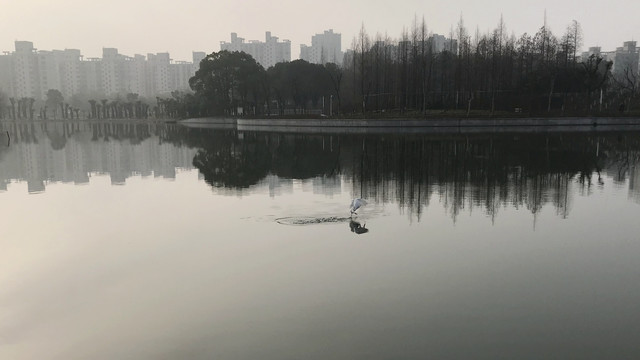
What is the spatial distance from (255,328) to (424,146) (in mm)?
20784

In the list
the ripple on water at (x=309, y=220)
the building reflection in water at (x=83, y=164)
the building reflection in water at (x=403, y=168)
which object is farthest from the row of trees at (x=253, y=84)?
the ripple on water at (x=309, y=220)

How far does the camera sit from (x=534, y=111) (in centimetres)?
4281

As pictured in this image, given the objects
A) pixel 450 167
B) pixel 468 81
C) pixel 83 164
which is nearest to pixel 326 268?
pixel 450 167

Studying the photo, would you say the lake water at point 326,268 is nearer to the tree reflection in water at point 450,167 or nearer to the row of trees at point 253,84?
the tree reflection in water at point 450,167

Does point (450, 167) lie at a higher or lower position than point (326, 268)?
higher

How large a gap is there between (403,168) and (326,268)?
10480 millimetres

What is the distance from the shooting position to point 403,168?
17.2m

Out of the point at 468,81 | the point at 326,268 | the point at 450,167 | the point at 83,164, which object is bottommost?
the point at 326,268

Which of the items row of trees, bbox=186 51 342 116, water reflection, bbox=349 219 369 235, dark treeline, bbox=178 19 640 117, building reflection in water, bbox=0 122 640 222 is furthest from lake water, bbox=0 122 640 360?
row of trees, bbox=186 51 342 116

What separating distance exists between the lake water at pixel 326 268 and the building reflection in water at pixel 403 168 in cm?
17

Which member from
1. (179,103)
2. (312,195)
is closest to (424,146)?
(312,195)

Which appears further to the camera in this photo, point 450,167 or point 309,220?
point 450,167

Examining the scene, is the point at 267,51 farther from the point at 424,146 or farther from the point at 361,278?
the point at 361,278

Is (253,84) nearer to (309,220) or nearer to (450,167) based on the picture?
(450,167)
